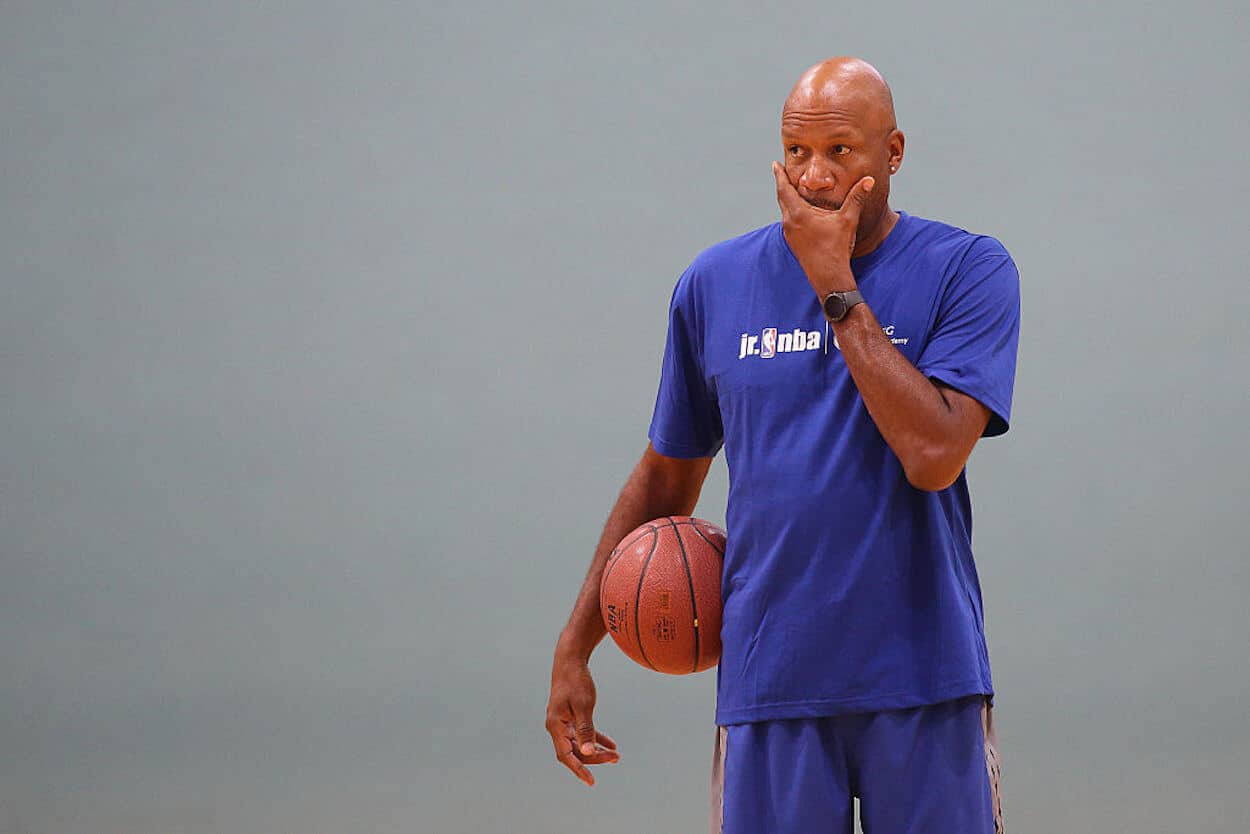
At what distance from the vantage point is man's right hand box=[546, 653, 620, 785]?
2.09m

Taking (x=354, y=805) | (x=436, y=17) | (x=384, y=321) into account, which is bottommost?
(x=354, y=805)

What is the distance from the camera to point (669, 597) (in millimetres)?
1973

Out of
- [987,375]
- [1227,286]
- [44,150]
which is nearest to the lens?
[987,375]

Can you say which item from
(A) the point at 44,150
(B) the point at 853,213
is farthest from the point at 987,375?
(A) the point at 44,150

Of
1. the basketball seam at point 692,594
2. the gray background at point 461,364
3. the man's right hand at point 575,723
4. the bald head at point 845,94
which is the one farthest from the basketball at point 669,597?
the gray background at point 461,364

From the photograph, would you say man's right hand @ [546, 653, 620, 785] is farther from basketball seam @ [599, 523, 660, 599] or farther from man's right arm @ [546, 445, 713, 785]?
basketball seam @ [599, 523, 660, 599]

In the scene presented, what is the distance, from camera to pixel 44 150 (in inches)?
171

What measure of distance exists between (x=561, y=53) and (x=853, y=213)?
260 centimetres

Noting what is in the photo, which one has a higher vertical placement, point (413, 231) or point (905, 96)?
point (905, 96)

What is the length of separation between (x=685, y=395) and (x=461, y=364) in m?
2.23

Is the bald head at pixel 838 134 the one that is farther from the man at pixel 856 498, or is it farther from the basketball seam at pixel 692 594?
the basketball seam at pixel 692 594

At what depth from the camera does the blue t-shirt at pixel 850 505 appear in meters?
1.77

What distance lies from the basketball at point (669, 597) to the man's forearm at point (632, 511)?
0.24 ft

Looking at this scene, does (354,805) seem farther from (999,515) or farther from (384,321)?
(999,515)
